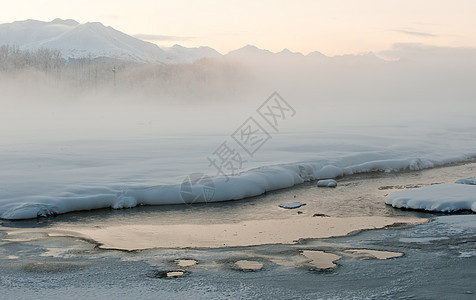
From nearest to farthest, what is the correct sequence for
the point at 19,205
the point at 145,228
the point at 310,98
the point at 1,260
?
the point at 1,260 → the point at 145,228 → the point at 19,205 → the point at 310,98

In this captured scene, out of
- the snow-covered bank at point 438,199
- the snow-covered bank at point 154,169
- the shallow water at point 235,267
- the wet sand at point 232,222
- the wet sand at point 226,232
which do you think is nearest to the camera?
the shallow water at point 235,267

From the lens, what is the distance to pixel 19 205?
12.6m

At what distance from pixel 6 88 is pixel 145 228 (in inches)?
3038

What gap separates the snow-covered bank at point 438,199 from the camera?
12633 millimetres

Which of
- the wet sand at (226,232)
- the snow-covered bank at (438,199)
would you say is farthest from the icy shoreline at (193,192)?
the snow-covered bank at (438,199)

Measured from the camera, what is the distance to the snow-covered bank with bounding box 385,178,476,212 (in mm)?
12633

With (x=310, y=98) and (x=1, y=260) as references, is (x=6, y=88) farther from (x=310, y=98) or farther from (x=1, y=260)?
(x=1, y=260)

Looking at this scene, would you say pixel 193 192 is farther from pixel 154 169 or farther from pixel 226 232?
pixel 226 232

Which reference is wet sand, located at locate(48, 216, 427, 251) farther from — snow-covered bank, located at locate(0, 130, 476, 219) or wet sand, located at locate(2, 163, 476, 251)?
snow-covered bank, located at locate(0, 130, 476, 219)

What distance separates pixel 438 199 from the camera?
13062 mm

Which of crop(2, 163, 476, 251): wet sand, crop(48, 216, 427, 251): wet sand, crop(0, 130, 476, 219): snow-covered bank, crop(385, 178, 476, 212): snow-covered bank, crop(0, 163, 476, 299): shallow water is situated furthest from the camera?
crop(0, 130, 476, 219): snow-covered bank

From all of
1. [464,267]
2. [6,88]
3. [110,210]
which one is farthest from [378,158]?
[6,88]

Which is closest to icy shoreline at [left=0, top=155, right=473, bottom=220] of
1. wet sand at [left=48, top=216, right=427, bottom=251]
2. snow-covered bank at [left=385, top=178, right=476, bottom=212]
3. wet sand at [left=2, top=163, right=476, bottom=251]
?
wet sand at [left=2, top=163, right=476, bottom=251]

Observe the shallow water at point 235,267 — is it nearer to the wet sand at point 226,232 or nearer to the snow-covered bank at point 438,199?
the wet sand at point 226,232
